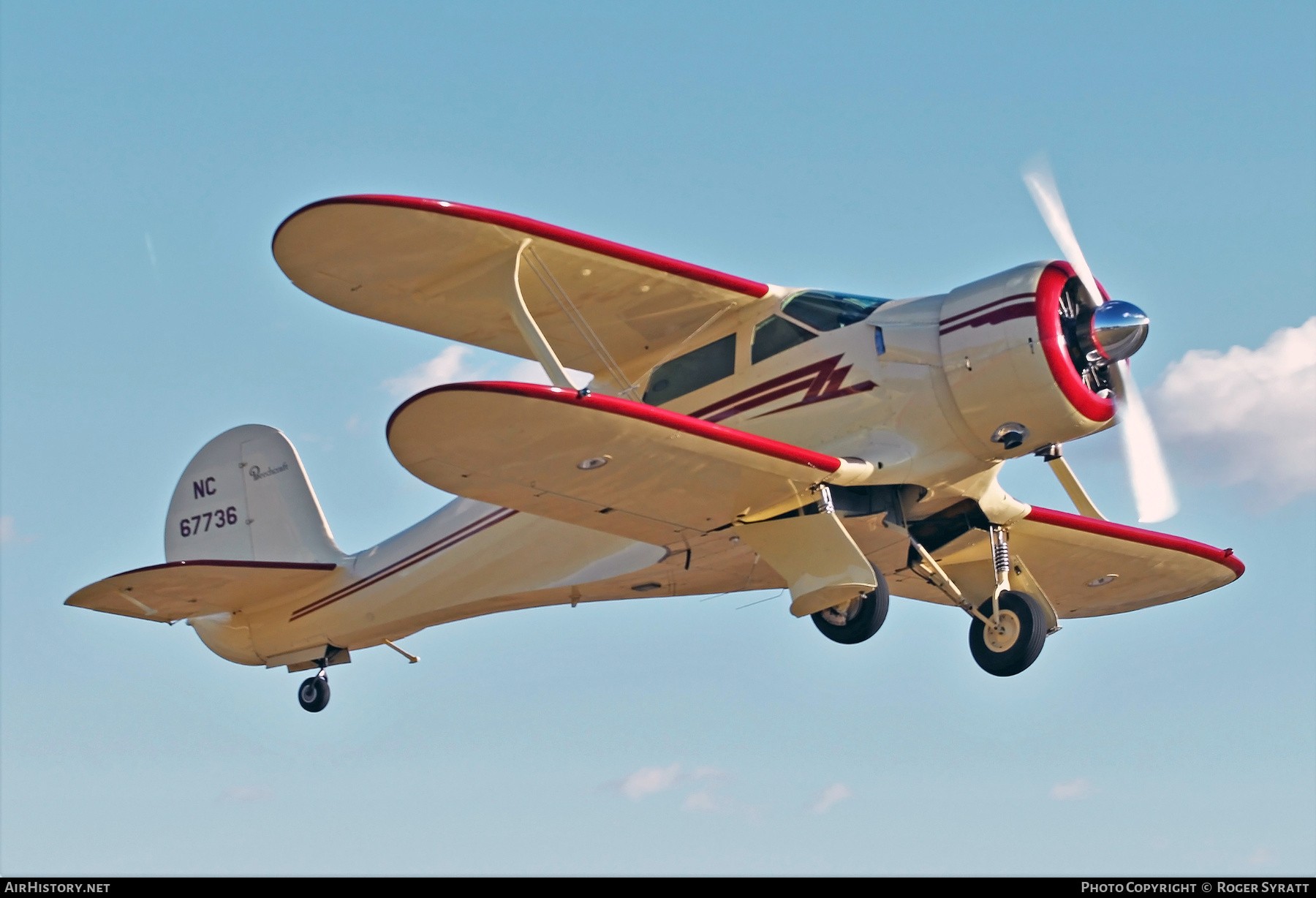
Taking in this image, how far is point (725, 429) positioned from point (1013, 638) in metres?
3.76

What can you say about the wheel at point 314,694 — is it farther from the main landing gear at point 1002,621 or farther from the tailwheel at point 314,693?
the main landing gear at point 1002,621

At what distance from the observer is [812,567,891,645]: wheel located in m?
12.2

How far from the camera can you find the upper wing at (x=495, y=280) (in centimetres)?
1162

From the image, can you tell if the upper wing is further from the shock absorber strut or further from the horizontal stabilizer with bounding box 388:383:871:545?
the shock absorber strut

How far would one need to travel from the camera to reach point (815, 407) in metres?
12.0

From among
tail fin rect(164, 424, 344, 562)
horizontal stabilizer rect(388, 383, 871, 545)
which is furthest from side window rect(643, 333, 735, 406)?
tail fin rect(164, 424, 344, 562)

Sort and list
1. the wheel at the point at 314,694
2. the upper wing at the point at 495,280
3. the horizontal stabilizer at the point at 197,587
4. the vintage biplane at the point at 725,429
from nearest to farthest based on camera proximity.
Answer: the vintage biplane at the point at 725,429, the upper wing at the point at 495,280, the horizontal stabilizer at the point at 197,587, the wheel at the point at 314,694

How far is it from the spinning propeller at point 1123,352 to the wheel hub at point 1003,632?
4.57ft

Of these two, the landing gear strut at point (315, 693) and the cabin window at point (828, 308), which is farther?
the landing gear strut at point (315, 693)

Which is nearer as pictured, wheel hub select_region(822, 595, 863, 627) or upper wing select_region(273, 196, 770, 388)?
upper wing select_region(273, 196, 770, 388)

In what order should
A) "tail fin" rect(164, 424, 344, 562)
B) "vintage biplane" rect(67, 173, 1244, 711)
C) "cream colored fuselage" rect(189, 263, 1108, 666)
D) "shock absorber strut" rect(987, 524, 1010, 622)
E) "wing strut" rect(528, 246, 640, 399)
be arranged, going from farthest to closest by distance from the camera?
1. "tail fin" rect(164, 424, 344, 562)
2. "shock absorber strut" rect(987, 524, 1010, 622)
3. "wing strut" rect(528, 246, 640, 399)
4. "cream colored fuselage" rect(189, 263, 1108, 666)
5. "vintage biplane" rect(67, 173, 1244, 711)

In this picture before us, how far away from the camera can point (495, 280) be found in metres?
12.2

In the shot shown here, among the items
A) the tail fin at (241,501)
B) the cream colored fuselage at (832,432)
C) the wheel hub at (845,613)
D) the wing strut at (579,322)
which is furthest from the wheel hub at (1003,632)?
the tail fin at (241,501)
